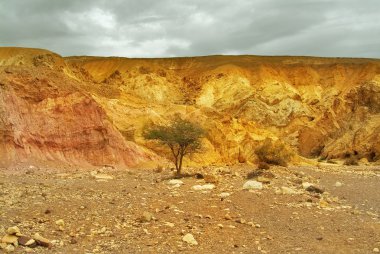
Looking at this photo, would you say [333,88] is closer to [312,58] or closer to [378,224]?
[312,58]

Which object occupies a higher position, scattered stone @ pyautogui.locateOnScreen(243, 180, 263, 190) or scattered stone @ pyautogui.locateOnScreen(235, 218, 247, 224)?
scattered stone @ pyautogui.locateOnScreen(235, 218, 247, 224)

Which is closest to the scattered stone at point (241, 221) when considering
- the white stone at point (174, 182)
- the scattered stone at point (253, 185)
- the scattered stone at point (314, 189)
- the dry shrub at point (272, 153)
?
the scattered stone at point (253, 185)

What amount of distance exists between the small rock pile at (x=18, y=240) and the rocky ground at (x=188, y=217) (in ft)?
0.11

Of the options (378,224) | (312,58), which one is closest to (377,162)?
(378,224)

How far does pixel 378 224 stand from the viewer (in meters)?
11.5

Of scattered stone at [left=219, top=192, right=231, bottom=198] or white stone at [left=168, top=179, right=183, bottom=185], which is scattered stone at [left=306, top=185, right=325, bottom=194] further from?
white stone at [left=168, top=179, right=183, bottom=185]

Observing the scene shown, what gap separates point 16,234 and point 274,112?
198 feet

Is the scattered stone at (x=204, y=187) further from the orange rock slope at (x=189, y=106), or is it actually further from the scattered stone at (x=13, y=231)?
the orange rock slope at (x=189, y=106)

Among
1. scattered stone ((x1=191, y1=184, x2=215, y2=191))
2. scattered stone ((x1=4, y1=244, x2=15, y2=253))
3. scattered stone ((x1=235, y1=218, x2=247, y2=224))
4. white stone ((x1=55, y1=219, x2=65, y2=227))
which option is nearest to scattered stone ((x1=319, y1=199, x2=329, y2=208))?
scattered stone ((x1=235, y1=218, x2=247, y2=224))

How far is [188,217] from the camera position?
11.5 m

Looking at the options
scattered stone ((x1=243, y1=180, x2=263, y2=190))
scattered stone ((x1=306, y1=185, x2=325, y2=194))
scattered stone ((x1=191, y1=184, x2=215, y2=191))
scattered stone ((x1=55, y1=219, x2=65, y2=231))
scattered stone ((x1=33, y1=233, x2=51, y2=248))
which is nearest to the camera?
scattered stone ((x1=33, y1=233, x2=51, y2=248))

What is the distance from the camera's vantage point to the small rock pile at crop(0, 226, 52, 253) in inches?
346

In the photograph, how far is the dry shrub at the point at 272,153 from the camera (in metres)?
30.8

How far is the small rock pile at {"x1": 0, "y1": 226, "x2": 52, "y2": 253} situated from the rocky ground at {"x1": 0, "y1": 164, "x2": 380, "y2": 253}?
0.11 ft
